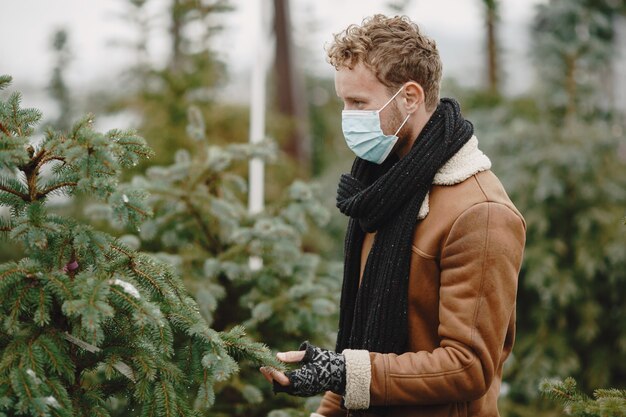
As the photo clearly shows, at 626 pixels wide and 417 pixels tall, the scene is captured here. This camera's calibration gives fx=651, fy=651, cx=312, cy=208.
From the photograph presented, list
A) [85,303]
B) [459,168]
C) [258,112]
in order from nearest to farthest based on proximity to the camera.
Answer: [85,303] < [459,168] < [258,112]

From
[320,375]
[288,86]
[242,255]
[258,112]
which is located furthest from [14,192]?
[288,86]

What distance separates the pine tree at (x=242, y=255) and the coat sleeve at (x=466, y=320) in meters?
1.48

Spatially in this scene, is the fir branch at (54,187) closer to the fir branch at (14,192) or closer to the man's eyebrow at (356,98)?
the fir branch at (14,192)

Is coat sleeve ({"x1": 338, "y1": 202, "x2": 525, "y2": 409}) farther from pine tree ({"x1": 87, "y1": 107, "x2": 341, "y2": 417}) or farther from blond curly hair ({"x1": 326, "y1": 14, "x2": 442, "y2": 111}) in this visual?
pine tree ({"x1": 87, "y1": 107, "x2": 341, "y2": 417})

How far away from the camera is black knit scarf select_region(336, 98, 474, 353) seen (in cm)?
190

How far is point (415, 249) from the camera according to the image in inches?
74.9

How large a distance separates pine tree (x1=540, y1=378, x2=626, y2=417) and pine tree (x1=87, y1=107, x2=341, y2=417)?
1397 mm

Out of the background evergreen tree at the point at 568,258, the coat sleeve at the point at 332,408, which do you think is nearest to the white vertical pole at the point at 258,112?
the background evergreen tree at the point at 568,258

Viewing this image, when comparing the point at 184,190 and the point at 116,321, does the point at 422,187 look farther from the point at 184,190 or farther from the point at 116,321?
the point at 184,190

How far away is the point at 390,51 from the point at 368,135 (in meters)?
0.27

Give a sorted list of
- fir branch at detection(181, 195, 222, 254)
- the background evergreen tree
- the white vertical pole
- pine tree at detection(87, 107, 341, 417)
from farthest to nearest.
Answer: the background evergreen tree, the white vertical pole, fir branch at detection(181, 195, 222, 254), pine tree at detection(87, 107, 341, 417)

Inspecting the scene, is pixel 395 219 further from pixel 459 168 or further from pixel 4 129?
pixel 4 129

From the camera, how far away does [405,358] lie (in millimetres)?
1829

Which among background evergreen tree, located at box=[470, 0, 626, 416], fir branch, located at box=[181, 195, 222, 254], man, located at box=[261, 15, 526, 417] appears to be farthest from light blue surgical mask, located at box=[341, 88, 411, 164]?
background evergreen tree, located at box=[470, 0, 626, 416]
